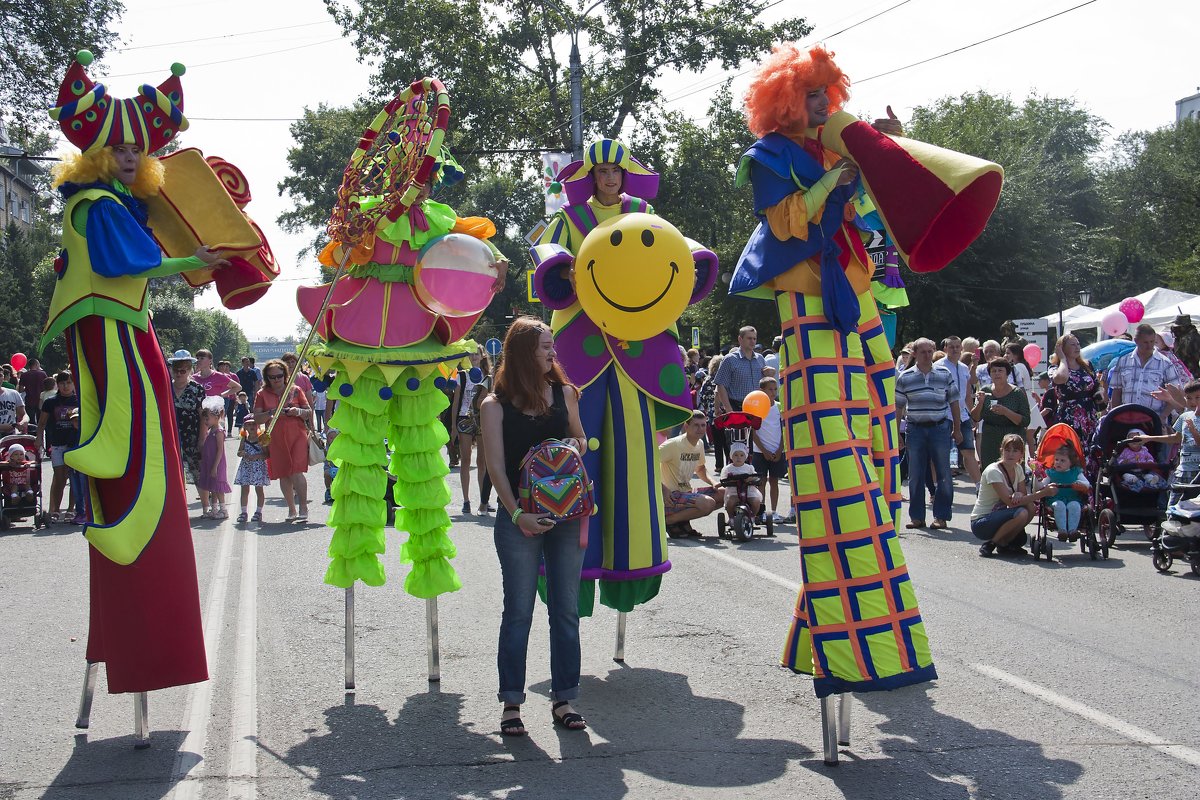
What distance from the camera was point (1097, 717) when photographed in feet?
17.1

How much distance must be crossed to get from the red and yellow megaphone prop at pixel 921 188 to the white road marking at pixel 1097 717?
2.08 m

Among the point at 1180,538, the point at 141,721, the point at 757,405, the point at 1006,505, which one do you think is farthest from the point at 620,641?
the point at 757,405

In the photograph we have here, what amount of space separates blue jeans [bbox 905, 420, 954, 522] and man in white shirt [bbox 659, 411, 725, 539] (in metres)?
1.98

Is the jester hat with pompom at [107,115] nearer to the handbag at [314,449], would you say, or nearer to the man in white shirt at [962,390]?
the handbag at [314,449]

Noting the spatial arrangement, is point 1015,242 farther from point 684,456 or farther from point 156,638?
point 156,638

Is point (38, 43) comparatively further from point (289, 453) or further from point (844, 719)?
point (844, 719)

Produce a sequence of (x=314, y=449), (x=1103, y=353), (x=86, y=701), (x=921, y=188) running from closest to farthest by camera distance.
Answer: (x=921, y=188)
(x=86, y=701)
(x=314, y=449)
(x=1103, y=353)

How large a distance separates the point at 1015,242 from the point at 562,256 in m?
33.0

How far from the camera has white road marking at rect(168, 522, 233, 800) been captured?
452 centimetres

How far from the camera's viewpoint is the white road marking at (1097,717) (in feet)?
15.5

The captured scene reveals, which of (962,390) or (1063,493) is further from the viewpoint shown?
(962,390)

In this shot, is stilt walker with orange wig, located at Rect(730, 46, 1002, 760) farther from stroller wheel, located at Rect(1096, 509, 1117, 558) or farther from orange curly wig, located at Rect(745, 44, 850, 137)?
stroller wheel, located at Rect(1096, 509, 1117, 558)

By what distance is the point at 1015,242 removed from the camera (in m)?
36.3

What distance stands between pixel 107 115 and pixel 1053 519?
8253 mm
